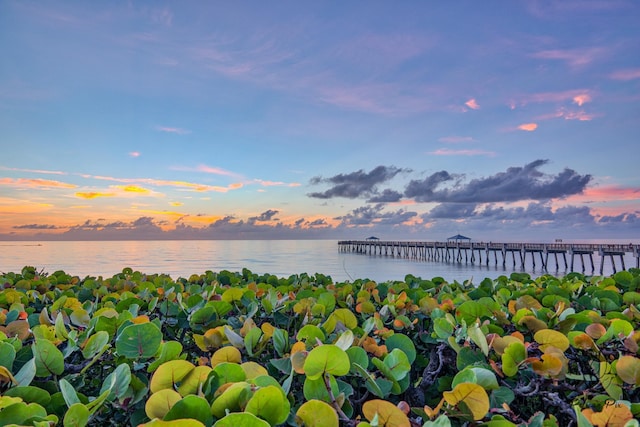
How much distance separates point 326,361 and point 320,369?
0.03 m

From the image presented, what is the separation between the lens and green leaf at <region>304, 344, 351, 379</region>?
3.70ft

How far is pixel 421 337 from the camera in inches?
92.7

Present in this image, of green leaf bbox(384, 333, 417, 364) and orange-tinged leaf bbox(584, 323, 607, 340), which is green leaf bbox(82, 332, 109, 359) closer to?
green leaf bbox(384, 333, 417, 364)

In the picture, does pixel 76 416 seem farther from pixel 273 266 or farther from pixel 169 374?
pixel 273 266

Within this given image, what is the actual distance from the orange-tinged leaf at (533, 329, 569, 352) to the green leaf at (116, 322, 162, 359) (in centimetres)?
144

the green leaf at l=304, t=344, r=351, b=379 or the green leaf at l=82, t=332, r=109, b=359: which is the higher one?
the green leaf at l=304, t=344, r=351, b=379

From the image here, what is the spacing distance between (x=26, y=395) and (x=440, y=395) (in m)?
1.62

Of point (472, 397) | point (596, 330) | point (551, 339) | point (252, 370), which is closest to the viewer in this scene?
point (472, 397)

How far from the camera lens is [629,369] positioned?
4.57 ft

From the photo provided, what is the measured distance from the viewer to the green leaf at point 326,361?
44.4 inches

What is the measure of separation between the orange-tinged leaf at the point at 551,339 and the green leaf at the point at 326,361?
3.11 feet

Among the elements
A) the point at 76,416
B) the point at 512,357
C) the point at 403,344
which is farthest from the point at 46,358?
the point at 512,357

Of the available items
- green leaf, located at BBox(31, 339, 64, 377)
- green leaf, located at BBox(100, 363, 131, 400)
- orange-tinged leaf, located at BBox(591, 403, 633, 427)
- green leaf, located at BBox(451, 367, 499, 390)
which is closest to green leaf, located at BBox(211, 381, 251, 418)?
green leaf, located at BBox(100, 363, 131, 400)

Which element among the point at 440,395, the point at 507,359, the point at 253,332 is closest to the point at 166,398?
the point at 253,332
